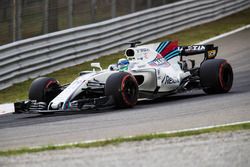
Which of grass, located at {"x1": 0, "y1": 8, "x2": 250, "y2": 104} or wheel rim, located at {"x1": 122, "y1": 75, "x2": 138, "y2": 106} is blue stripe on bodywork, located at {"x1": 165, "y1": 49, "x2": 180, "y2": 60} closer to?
wheel rim, located at {"x1": 122, "y1": 75, "x2": 138, "y2": 106}

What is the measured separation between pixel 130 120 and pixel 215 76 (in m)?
3.26

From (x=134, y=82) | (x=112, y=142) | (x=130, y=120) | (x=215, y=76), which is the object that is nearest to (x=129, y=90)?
(x=134, y=82)

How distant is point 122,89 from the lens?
1259 cm

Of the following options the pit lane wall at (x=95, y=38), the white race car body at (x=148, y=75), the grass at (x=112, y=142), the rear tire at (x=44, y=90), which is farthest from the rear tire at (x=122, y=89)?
the pit lane wall at (x=95, y=38)

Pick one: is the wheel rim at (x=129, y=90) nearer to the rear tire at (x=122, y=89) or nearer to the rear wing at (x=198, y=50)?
the rear tire at (x=122, y=89)

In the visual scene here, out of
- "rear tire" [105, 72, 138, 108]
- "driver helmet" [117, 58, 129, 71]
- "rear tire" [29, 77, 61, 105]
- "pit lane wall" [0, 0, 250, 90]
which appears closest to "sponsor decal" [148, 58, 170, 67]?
"driver helmet" [117, 58, 129, 71]

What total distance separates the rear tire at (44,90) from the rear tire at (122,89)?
4.52 feet

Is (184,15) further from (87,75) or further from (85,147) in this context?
(85,147)

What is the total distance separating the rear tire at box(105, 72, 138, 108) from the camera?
12570mm

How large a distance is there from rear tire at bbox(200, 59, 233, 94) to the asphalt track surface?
0.71 ft

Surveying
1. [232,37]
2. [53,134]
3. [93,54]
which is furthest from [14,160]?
[232,37]

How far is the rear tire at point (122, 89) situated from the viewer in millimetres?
12570

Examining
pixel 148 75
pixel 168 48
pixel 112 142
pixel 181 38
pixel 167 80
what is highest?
pixel 181 38

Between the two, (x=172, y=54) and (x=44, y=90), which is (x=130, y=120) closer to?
(x=44, y=90)
